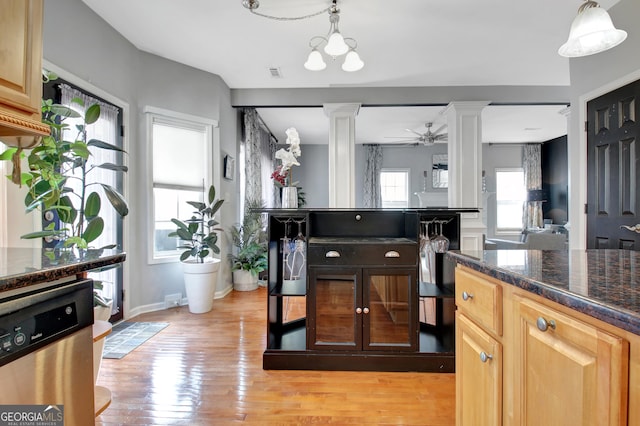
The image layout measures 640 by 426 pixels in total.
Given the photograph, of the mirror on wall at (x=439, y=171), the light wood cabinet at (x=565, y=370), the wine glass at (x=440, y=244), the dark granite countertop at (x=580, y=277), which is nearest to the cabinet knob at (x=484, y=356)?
the light wood cabinet at (x=565, y=370)

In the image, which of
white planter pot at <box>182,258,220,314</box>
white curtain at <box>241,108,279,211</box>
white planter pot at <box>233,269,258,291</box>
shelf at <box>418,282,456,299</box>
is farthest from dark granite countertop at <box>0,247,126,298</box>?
white curtain at <box>241,108,279,211</box>

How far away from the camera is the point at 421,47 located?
10.2 ft

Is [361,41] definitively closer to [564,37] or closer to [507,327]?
[564,37]

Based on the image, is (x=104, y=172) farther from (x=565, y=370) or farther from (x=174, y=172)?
(x=565, y=370)

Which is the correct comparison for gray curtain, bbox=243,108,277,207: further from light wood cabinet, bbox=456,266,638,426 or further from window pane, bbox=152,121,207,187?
light wood cabinet, bbox=456,266,638,426

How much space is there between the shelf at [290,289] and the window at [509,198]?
7.24 meters

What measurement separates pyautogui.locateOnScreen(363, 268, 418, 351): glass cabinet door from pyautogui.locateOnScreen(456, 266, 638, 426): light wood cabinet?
0.82 metres

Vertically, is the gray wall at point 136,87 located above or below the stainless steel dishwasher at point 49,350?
above

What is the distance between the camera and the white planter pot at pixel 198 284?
318cm

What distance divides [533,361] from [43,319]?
4.29 ft

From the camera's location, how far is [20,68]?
1051mm

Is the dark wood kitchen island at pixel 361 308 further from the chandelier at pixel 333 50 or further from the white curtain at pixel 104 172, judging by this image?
the white curtain at pixel 104 172

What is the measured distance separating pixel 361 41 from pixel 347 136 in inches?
53.3

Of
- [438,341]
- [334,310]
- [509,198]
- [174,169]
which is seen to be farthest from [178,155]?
[509,198]
